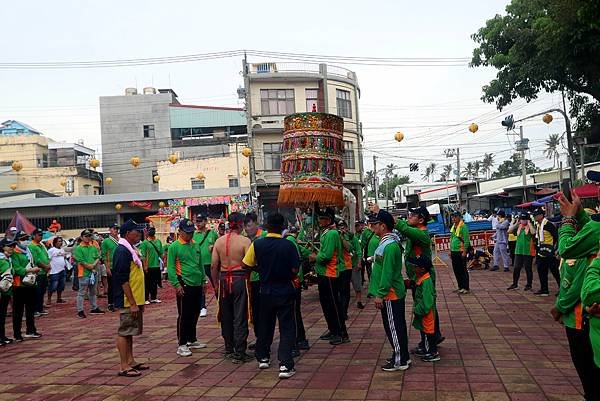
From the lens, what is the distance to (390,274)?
19.0ft

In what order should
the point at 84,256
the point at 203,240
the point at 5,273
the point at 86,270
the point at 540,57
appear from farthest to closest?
the point at 540,57
the point at 84,256
the point at 86,270
the point at 203,240
the point at 5,273

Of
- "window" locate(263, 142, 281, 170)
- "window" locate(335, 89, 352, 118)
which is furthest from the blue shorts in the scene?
"window" locate(335, 89, 352, 118)

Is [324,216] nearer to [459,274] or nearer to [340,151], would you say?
[340,151]

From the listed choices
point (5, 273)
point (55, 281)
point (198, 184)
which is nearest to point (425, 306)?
point (5, 273)

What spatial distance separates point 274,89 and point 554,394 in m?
28.4

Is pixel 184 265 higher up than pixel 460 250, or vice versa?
pixel 184 265

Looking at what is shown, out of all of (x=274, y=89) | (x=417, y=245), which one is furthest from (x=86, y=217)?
(x=417, y=245)

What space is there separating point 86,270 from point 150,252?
1.40m

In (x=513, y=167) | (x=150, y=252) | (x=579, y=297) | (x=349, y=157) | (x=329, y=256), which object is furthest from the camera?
(x=513, y=167)

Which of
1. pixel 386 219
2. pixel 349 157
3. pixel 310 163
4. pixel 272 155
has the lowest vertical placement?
pixel 386 219

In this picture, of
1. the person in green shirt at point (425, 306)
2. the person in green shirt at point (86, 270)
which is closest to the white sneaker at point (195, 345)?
the person in green shirt at point (425, 306)

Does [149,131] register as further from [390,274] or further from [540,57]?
[390,274]

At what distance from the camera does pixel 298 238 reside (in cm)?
922

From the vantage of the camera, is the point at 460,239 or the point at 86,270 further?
the point at 86,270
